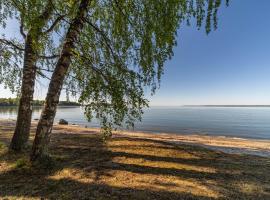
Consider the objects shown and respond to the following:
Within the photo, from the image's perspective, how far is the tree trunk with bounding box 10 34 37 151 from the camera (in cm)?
888

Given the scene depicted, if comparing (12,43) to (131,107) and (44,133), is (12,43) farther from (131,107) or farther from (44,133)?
(131,107)

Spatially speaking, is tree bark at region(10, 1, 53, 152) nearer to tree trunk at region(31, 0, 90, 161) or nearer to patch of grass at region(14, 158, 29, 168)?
patch of grass at region(14, 158, 29, 168)

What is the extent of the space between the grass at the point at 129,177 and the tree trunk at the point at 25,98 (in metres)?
0.68

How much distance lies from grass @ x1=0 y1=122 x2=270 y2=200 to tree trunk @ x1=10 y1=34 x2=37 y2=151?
2.23 ft

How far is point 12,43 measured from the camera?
955 cm

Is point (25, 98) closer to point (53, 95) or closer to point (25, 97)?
point (25, 97)

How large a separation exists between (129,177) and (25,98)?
5358 millimetres

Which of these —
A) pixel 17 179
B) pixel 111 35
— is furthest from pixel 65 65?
pixel 17 179

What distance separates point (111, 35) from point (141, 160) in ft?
16.1

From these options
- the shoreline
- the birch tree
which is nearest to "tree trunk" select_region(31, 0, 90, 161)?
the birch tree

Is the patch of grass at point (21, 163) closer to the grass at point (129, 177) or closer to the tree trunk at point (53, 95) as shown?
the grass at point (129, 177)

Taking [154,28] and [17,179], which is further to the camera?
[154,28]

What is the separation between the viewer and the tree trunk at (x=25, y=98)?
29.1 feet

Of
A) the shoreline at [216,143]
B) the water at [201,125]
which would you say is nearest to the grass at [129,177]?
the water at [201,125]
